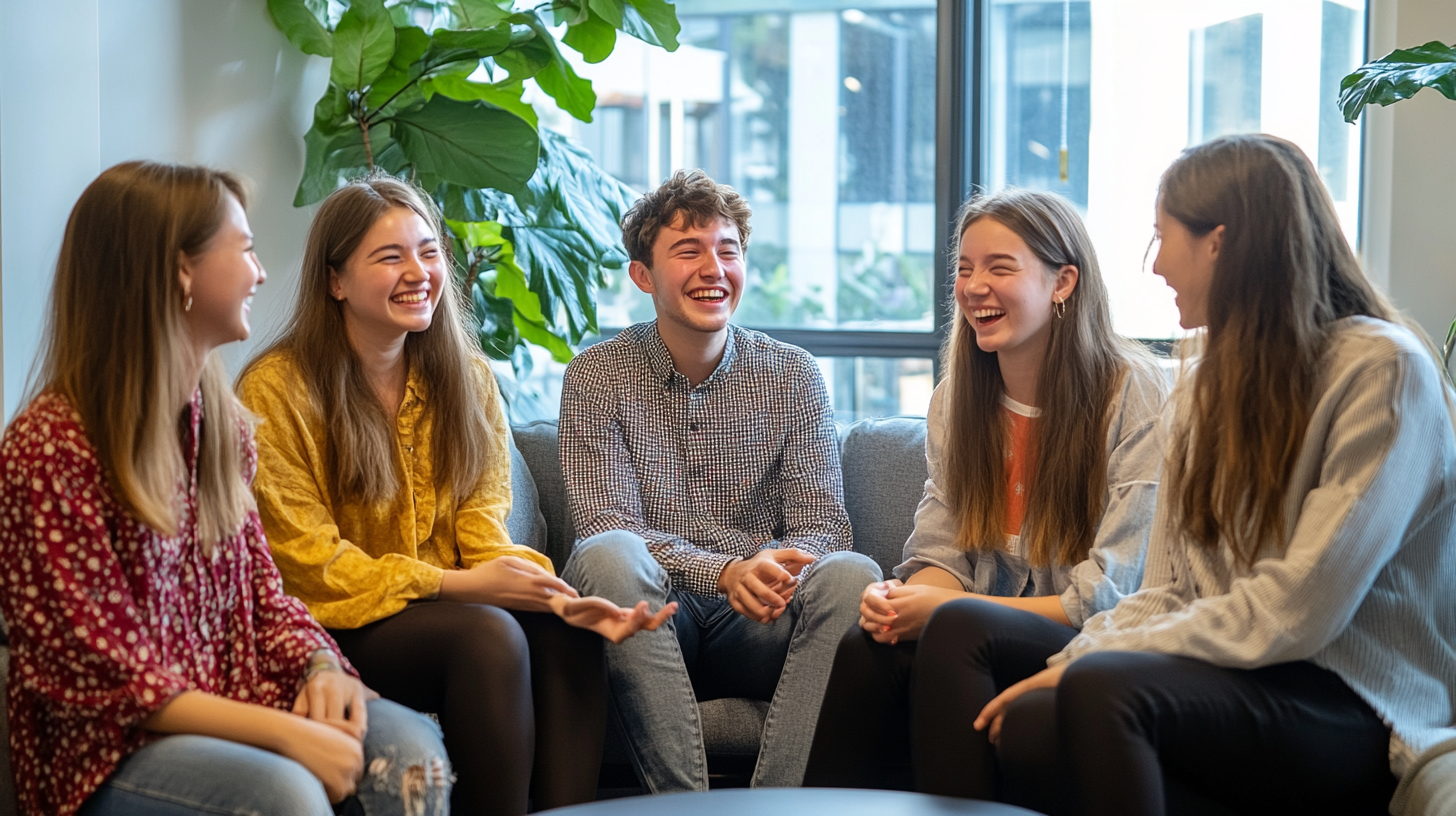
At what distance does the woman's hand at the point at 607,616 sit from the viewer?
5.70ft

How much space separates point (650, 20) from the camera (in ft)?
8.39

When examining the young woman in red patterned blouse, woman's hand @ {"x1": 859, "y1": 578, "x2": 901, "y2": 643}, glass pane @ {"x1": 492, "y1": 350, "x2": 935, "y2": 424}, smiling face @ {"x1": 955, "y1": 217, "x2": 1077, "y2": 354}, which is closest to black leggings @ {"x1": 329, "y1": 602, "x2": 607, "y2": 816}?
the young woman in red patterned blouse

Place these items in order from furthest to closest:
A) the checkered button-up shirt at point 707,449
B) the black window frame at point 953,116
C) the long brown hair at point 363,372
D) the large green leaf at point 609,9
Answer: the black window frame at point 953,116 → the large green leaf at point 609,9 → the checkered button-up shirt at point 707,449 → the long brown hair at point 363,372

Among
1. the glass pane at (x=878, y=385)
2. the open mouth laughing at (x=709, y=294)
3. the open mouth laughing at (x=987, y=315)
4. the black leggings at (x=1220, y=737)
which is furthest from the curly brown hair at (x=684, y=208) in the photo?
the glass pane at (x=878, y=385)

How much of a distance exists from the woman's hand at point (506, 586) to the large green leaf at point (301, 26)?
1.37 meters

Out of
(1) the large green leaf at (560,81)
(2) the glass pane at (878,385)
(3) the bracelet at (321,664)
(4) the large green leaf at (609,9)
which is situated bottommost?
(3) the bracelet at (321,664)

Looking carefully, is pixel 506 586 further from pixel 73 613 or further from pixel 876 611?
pixel 73 613

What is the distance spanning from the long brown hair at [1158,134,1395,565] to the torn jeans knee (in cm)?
100

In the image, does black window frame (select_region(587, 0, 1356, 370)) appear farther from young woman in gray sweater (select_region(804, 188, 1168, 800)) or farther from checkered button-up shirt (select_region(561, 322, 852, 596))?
young woman in gray sweater (select_region(804, 188, 1168, 800))

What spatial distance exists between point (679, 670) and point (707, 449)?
48cm

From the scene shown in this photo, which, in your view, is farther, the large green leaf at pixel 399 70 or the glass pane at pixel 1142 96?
the glass pane at pixel 1142 96

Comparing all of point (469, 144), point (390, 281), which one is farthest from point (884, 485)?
point (469, 144)

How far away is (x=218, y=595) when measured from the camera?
1488mm

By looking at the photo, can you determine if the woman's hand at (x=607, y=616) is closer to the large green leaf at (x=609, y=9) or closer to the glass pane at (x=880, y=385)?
the large green leaf at (x=609, y=9)
